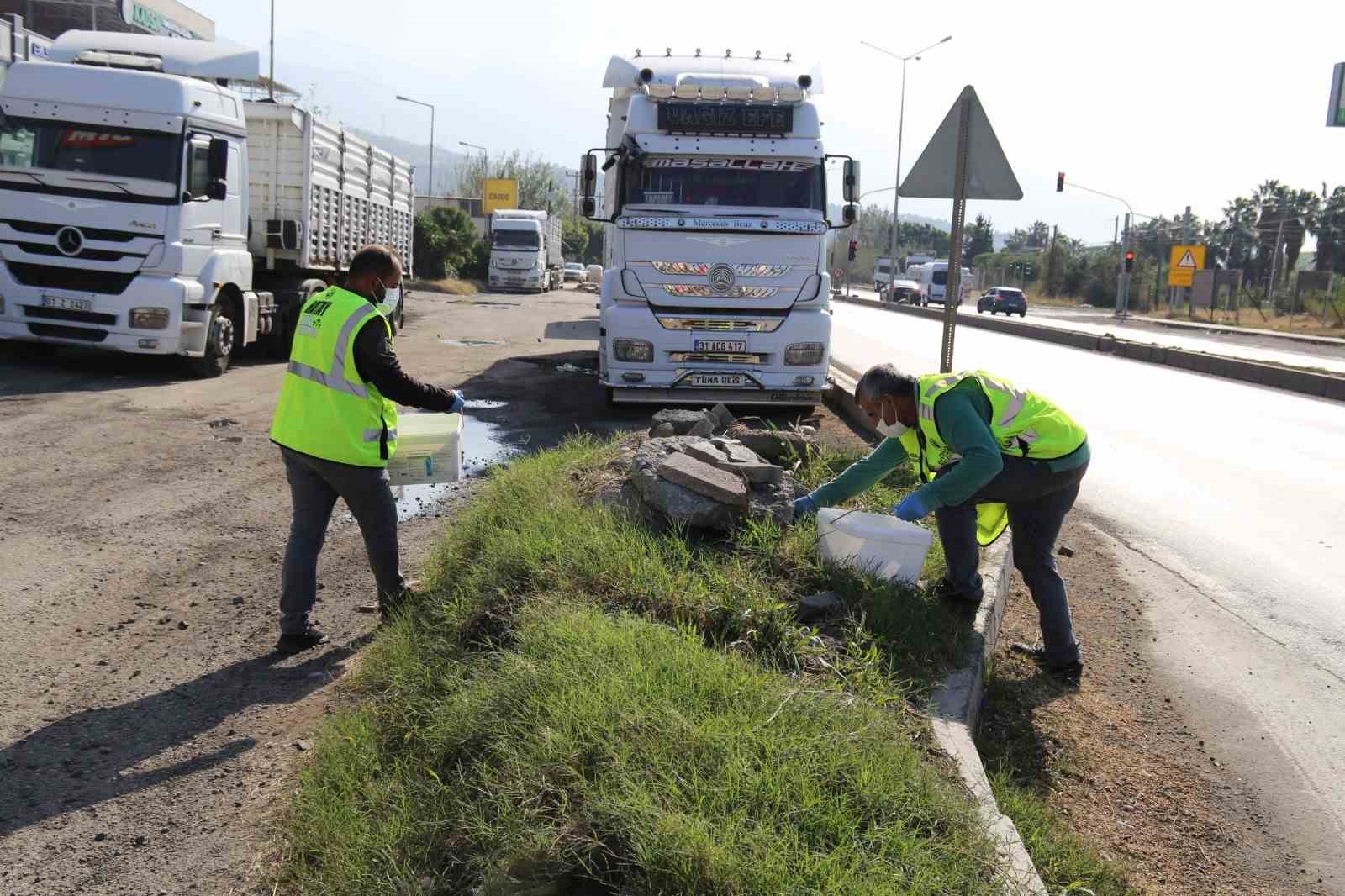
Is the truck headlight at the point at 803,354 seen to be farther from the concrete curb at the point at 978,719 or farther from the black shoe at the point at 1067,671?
the black shoe at the point at 1067,671

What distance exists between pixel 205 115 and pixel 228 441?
200 inches

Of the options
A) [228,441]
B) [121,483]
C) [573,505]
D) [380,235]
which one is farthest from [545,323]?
[573,505]

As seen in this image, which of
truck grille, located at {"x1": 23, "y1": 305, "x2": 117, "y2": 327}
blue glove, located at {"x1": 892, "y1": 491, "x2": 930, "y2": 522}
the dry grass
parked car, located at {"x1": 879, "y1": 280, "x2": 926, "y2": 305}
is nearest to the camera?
blue glove, located at {"x1": 892, "y1": 491, "x2": 930, "y2": 522}

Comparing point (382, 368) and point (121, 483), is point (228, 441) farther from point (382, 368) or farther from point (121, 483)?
point (382, 368)

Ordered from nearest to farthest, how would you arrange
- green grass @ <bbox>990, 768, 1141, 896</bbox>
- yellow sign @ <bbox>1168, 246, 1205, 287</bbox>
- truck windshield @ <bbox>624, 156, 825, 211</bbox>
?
green grass @ <bbox>990, 768, 1141, 896</bbox>
truck windshield @ <bbox>624, 156, 825, 211</bbox>
yellow sign @ <bbox>1168, 246, 1205, 287</bbox>

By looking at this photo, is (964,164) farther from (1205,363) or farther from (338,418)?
(1205,363)

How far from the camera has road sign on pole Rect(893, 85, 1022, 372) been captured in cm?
838

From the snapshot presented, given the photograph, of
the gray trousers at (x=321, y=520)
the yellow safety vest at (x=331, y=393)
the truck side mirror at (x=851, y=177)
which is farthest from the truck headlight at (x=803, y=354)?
the yellow safety vest at (x=331, y=393)

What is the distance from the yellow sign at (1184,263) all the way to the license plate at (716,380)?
3014cm

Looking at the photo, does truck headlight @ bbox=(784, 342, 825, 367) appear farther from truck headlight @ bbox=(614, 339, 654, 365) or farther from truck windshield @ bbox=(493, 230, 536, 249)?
truck windshield @ bbox=(493, 230, 536, 249)

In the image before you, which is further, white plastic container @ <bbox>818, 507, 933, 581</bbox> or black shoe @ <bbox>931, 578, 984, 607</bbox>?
black shoe @ <bbox>931, 578, 984, 607</bbox>

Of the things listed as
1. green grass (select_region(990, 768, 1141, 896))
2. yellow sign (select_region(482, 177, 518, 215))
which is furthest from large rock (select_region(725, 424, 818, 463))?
yellow sign (select_region(482, 177, 518, 215))

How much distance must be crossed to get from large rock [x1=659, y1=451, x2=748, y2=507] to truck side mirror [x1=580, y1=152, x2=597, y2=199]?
6.44m

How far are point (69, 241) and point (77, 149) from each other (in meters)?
0.96
